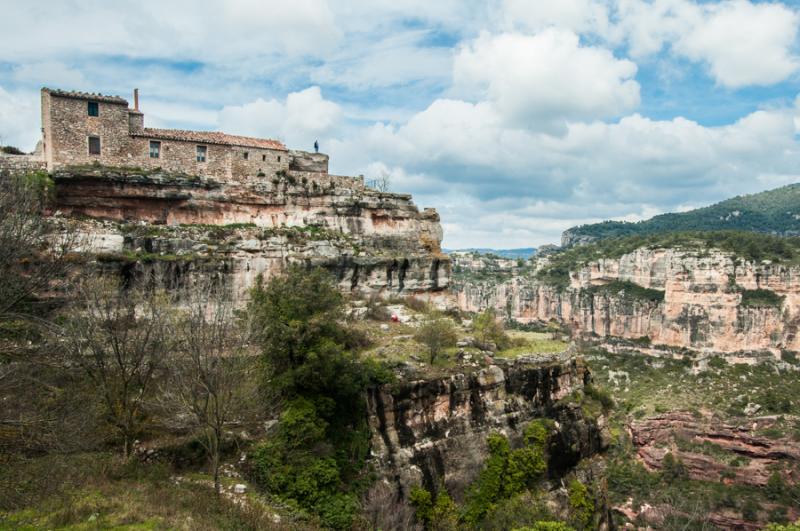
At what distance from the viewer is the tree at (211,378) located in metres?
15.3

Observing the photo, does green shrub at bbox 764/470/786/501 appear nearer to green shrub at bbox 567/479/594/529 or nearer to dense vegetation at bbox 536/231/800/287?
green shrub at bbox 567/479/594/529

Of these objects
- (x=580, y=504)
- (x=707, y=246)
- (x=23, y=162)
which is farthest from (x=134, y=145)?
(x=707, y=246)

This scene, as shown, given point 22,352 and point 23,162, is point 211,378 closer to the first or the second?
point 22,352

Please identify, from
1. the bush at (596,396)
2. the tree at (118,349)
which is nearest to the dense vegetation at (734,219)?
the bush at (596,396)

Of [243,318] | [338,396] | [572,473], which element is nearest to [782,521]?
[572,473]

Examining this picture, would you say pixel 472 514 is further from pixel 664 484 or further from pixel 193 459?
pixel 664 484

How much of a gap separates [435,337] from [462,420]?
3.89 metres

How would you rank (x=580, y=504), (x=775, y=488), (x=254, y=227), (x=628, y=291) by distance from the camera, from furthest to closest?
(x=628, y=291) → (x=775, y=488) → (x=254, y=227) → (x=580, y=504)

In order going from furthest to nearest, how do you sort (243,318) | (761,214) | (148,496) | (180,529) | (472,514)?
(761,214) < (472,514) < (243,318) < (148,496) < (180,529)

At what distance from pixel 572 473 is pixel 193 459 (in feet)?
58.4

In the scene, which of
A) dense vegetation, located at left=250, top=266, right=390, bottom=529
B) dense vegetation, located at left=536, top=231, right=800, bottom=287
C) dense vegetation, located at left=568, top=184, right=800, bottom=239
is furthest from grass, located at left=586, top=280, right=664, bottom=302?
dense vegetation, located at left=250, top=266, right=390, bottom=529

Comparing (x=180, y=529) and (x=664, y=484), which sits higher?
(x=180, y=529)

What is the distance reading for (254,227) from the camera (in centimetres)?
3306

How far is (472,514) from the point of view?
21406 mm
